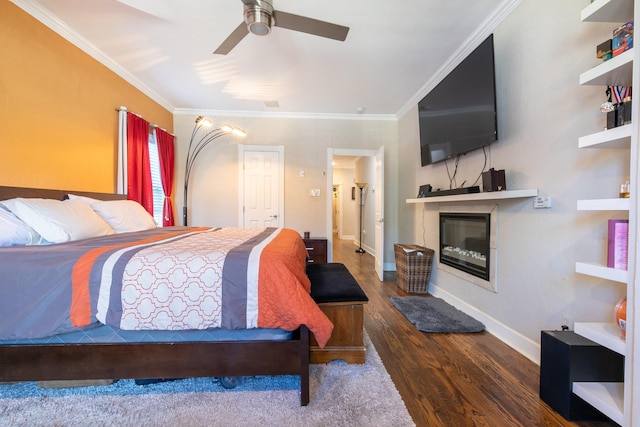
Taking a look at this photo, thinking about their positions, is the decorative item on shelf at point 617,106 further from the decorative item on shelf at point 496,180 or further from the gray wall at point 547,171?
the decorative item on shelf at point 496,180

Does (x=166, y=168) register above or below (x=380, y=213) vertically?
above

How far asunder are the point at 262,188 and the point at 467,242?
3.14m

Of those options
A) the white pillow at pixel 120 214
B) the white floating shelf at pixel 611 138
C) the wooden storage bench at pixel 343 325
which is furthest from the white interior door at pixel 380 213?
the white pillow at pixel 120 214

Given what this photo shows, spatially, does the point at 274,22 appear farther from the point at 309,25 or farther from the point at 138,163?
the point at 138,163

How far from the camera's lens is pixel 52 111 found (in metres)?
2.23

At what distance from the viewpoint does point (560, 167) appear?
5.42ft

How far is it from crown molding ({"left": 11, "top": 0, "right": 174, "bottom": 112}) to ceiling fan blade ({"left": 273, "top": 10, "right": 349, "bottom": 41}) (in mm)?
1970

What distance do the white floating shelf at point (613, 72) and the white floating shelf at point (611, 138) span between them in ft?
0.87

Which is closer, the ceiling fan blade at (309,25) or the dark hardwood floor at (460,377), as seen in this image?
the dark hardwood floor at (460,377)

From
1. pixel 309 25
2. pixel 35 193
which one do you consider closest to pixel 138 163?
pixel 35 193

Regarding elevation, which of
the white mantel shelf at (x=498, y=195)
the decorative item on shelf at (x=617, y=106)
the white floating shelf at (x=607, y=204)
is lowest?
the white floating shelf at (x=607, y=204)

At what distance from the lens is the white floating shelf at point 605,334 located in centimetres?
114

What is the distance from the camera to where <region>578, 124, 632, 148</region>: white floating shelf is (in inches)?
44.2

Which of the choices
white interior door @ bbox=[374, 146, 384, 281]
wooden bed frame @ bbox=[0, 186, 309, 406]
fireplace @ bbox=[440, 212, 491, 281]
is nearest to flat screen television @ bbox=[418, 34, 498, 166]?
fireplace @ bbox=[440, 212, 491, 281]
